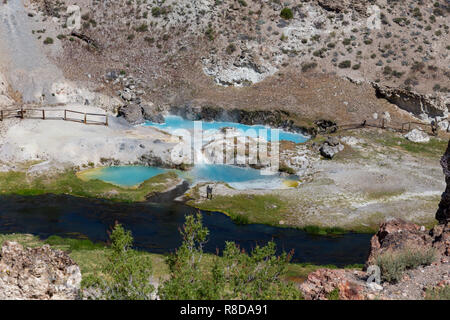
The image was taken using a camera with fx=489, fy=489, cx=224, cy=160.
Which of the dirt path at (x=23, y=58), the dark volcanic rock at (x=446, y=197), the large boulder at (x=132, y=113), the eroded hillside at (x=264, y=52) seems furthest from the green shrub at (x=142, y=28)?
the dark volcanic rock at (x=446, y=197)

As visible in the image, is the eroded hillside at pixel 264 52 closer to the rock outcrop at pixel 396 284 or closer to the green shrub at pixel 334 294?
the rock outcrop at pixel 396 284

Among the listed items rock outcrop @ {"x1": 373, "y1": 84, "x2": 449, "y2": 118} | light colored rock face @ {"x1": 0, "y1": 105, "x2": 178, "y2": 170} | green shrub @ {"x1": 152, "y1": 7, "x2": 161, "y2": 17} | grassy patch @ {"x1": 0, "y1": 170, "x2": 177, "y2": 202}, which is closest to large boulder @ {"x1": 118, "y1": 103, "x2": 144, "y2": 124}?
light colored rock face @ {"x1": 0, "y1": 105, "x2": 178, "y2": 170}

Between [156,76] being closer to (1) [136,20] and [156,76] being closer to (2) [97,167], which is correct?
(1) [136,20]

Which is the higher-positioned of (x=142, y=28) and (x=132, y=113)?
(x=142, y=28)

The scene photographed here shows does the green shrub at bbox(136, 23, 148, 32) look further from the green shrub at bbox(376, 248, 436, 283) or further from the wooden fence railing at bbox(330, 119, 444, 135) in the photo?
the green shrub at bbox(376, 248, 436, 283)

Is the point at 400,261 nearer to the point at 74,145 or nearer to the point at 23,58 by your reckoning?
the point at 74,145

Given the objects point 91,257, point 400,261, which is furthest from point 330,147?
point 400,261

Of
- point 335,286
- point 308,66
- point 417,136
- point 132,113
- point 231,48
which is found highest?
point 231,48
